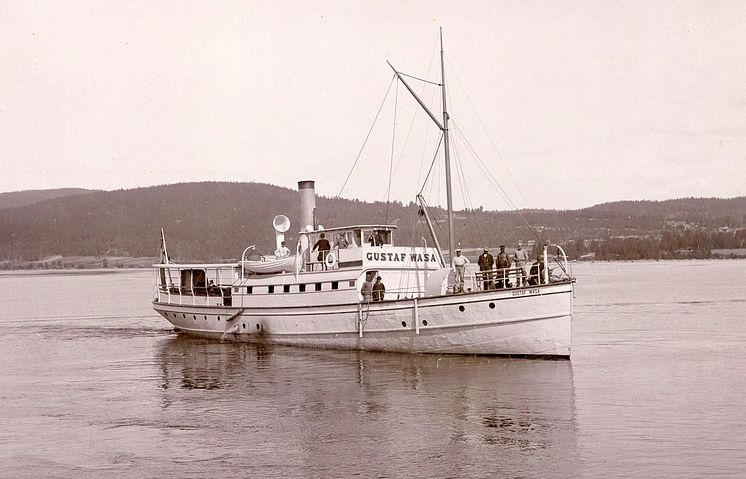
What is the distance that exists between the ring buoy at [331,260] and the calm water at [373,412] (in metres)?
3.38

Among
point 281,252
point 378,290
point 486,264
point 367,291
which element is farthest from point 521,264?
point 281,252

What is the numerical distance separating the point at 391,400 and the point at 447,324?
648 centimetres

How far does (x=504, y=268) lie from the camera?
28.8m

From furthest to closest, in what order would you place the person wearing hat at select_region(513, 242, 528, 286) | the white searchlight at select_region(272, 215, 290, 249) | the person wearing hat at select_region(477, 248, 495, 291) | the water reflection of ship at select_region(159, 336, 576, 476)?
the white searchlight at select_region(272, 215, 290, 249), the person wearing hat at select_region(477, 248, 495, 291), the person wearing hat at select_region(513, 242, 528, 286), the water reflection of ship at select_region(159, 336, 576, 476)

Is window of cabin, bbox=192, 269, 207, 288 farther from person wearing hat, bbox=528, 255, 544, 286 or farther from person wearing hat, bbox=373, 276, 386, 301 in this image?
person wearing hat, bbox=528, 255, 544, 286

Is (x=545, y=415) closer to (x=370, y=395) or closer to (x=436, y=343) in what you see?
(x=370, y=395)

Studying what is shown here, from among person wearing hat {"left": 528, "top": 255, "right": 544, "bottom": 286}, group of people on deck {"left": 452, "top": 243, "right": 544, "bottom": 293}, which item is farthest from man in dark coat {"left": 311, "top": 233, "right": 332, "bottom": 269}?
person wearing hat {"left": 528, "top": 255, "right": 544, "bottom": 286}

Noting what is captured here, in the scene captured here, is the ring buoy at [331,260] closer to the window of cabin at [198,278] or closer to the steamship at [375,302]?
the steamship at [375,302]

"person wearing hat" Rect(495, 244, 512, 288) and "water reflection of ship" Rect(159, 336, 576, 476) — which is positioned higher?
"person wearing hat" Rect(495, 244, 512, 288)

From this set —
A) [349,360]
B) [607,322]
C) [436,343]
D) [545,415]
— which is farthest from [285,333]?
[607,322]

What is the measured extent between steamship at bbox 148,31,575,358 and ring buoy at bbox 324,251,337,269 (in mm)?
39

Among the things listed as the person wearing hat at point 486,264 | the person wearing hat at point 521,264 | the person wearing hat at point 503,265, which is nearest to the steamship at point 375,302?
the person wearing hat at point 486,264

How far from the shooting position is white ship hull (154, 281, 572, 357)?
28.1m

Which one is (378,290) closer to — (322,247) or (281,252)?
(322,247)
